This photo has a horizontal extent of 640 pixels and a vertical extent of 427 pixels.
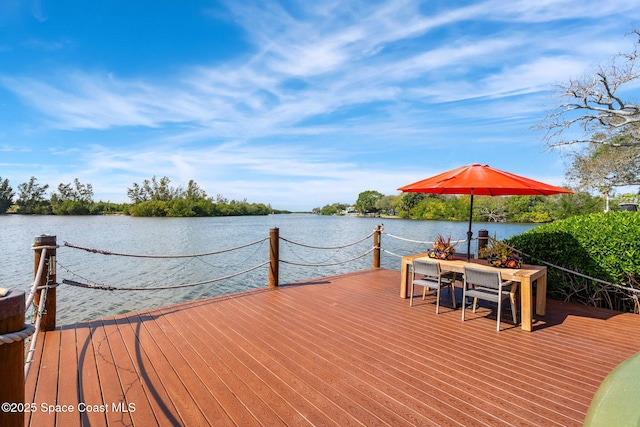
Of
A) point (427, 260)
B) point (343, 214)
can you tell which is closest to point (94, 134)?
point (427, 260)

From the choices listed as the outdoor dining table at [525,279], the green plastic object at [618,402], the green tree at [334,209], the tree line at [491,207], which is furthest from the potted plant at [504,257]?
A: the green tree at [334,209]

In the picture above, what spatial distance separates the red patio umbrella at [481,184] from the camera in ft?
12.3

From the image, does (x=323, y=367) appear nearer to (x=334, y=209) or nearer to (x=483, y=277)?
(x=483, y=277)

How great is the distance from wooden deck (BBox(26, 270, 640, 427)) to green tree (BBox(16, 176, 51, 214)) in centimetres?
5433

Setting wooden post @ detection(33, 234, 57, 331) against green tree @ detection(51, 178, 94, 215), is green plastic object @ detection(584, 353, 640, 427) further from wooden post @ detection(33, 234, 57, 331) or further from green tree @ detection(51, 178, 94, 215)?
green tree @ detection(51, 178, 94, 215)

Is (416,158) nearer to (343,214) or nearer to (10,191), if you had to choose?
(10,191)

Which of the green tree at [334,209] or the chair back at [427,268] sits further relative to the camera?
the green tree at [334,209]

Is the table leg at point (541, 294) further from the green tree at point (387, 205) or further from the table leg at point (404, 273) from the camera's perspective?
the green tree at point (387, 205)

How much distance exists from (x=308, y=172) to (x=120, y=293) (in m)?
15.8

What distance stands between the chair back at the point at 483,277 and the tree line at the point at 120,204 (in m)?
51.4

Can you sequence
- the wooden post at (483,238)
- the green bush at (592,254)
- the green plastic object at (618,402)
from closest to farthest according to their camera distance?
the green plastic object at (618,402) → the green bush at (592,254) → the wooden post at (483,238)

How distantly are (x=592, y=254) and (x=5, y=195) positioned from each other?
59.3 metres

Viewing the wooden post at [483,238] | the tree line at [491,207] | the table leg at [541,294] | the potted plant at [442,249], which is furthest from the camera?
the tree line at [491,207]

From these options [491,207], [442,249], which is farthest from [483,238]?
[491,207]
